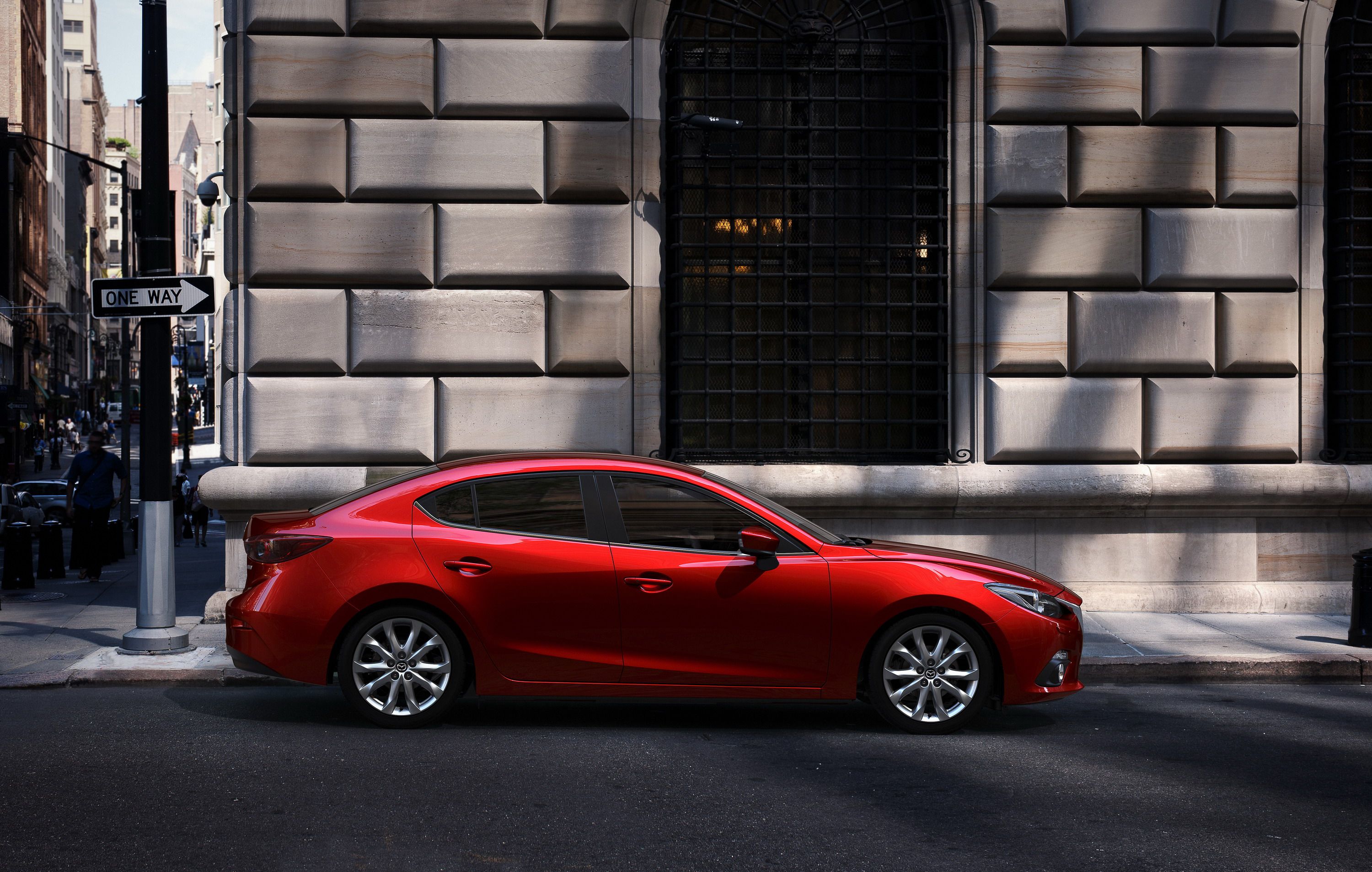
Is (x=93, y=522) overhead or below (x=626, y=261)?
below

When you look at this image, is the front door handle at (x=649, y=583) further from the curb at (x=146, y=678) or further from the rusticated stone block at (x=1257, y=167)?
the rusticated stone block at (x=1257, y=167)

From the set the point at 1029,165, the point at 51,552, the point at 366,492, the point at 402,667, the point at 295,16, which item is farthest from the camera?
the point at 51,552

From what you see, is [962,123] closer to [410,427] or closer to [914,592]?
[410,427]

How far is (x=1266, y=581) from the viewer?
12.4 meters

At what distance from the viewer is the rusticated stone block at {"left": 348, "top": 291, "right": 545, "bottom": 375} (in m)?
11.9

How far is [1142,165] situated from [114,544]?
15718mm

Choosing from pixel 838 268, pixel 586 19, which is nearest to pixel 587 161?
pixel 586 19

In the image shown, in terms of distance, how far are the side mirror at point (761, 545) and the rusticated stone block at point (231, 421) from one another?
19.8 feet

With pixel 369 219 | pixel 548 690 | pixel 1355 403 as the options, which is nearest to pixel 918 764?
pixel 548 690

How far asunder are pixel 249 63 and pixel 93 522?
662 cm

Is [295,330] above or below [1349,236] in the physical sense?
below

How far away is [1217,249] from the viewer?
12320 mm

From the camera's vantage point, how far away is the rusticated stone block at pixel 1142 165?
12242mm

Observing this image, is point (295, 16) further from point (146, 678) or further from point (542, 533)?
point (542, 533)
